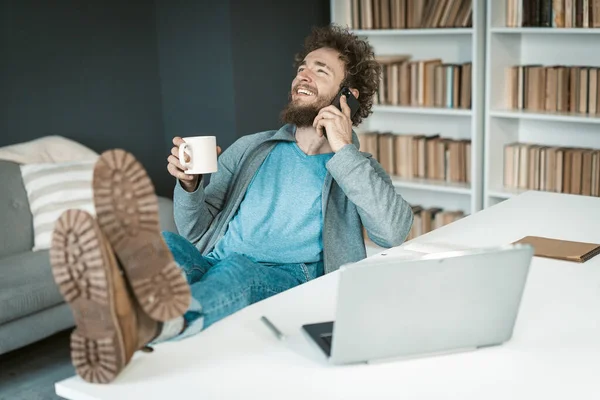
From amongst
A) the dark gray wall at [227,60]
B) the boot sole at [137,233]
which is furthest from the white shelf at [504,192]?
the boot sole at [137,233]

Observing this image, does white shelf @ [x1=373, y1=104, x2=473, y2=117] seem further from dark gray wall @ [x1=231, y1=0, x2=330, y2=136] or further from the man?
the man

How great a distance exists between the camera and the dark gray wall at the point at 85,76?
3.76m

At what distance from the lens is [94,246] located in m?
1.12

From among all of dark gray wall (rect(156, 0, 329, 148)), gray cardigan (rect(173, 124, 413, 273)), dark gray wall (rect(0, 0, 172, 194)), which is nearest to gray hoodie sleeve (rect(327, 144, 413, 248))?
gray cardigan (rect(173, 124, 413, 273))

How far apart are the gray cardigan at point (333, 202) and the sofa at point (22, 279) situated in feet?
3.30

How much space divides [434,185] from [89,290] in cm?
322

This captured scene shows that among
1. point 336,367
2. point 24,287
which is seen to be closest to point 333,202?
point 336,367

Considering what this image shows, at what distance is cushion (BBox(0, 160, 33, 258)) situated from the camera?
327 centimetres

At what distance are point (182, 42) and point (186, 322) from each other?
10.4 ft

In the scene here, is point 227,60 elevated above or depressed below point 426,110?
above

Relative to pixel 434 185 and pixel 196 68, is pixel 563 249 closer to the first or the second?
pixel 434 185

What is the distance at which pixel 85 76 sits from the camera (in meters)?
4.09

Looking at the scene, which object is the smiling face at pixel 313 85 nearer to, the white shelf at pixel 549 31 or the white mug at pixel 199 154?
the white mug at pixel 199 154

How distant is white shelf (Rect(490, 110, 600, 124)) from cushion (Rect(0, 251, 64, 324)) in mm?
2268
